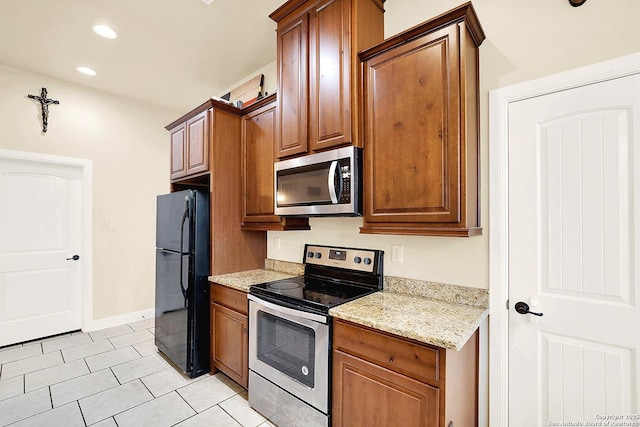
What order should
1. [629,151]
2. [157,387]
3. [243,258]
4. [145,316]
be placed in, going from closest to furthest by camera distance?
[629,151] → [157,387] → [243,258] → [145,316]

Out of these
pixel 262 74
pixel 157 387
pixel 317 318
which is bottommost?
pixel 157 387

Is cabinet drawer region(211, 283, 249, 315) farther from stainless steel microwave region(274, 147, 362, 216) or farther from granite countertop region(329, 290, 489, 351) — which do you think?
granite countertop region(329, 290, 489, 351)

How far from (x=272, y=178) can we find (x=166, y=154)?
103 inches

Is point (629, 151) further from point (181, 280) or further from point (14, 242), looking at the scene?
point (14, 242)

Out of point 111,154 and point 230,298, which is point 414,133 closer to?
point 230,298

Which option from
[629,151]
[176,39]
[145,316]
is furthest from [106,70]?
[629,151]

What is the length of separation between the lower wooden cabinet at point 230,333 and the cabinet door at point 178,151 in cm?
121

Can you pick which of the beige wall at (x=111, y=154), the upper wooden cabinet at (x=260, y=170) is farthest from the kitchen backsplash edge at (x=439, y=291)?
the beige wall at (x=111, y=154)

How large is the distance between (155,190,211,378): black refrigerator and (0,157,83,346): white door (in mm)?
1729

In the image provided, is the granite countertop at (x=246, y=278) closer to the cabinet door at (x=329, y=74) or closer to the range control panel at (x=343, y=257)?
the range control panel at (x=343, y=257)

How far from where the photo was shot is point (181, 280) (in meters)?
2.61

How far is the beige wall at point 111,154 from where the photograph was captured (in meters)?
3.22

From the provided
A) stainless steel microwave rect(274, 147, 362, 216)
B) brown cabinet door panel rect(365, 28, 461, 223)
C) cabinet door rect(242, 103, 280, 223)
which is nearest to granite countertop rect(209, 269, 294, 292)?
cabinet door rect(242, 103, 280, 223)

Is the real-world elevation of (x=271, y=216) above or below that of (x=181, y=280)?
above
